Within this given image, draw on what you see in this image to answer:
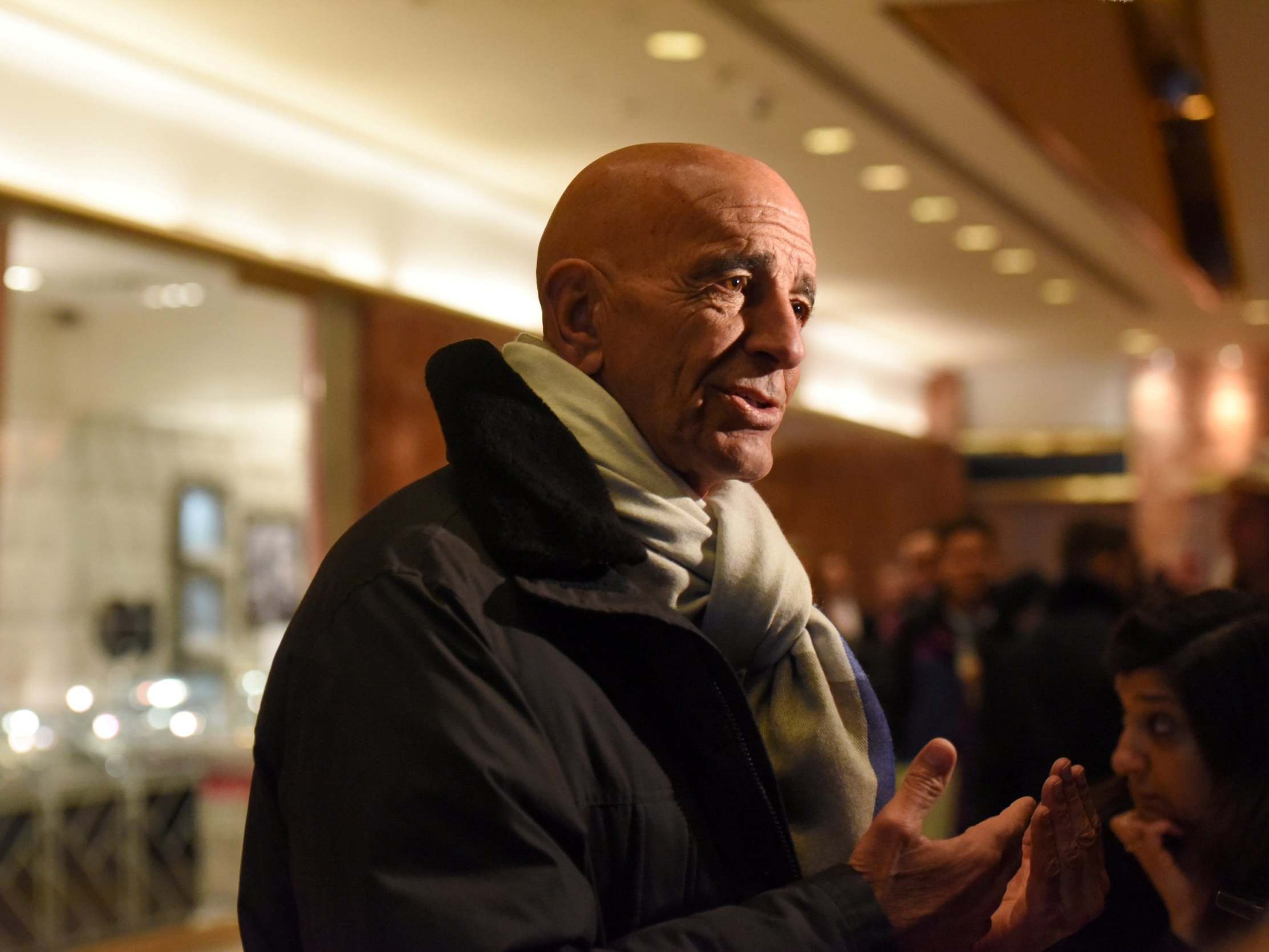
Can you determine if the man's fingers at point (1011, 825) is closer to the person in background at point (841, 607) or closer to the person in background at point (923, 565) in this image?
the person in background at point (841, 607)

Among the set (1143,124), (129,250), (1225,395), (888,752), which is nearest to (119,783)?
(129,250)

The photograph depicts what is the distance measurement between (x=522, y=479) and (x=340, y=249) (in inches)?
180

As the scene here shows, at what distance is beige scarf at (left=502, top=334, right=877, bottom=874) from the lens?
1192 millimetres

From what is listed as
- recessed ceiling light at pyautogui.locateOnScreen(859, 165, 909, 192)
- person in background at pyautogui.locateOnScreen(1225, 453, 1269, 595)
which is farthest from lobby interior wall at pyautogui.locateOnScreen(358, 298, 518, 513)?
person in background at pyautogui.locateOnScreen(1225, 453, 1269, 595)

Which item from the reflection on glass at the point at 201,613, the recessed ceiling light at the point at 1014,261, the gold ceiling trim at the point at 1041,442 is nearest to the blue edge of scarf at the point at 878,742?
the reflection on glass at the point at 201,613

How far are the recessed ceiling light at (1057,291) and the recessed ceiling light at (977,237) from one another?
1.12 m

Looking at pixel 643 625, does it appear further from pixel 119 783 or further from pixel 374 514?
pixel 119 783

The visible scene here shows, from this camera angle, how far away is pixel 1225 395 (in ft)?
38.0

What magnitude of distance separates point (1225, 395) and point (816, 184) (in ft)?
26.4

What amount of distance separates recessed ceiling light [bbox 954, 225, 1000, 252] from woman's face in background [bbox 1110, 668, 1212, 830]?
549 cm

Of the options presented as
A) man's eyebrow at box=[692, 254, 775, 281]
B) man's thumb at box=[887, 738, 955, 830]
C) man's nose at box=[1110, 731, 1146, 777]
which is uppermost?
man's eyebrow at box=[692, 254, 775, 281]

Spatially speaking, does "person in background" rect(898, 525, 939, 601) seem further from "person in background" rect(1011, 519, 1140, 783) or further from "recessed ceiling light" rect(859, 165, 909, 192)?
"person in background" rect(1011, 519, 1140, 783)

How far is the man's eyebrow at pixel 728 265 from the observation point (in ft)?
3.97

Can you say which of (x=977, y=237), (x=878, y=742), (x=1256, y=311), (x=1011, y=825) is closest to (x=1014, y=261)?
(x=977, y=237)
